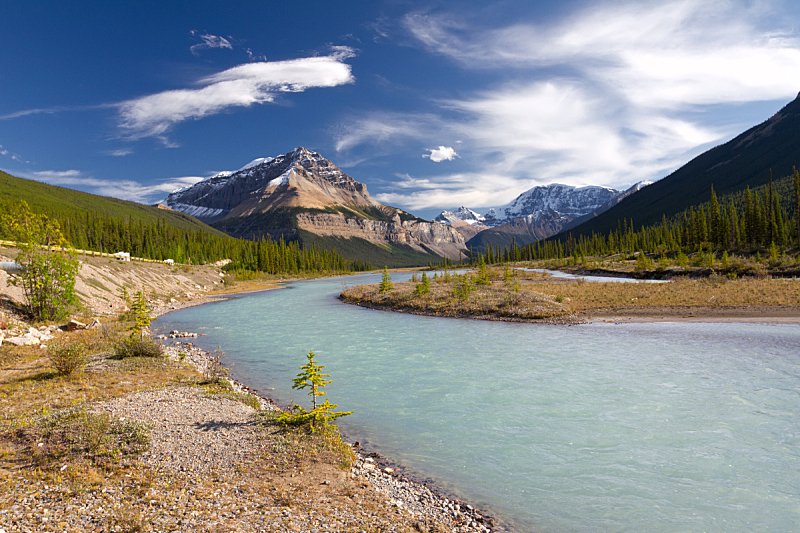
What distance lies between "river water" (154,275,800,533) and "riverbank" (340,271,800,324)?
4935 millimetres

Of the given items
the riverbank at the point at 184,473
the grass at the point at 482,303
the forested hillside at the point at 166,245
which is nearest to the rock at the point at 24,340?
the riverbank at the point at 184,473

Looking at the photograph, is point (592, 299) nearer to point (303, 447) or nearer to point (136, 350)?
point (303, 447)

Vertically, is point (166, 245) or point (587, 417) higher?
point (166, 245)

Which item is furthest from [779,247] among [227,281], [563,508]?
[227,281]

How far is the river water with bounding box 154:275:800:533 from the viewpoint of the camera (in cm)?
879

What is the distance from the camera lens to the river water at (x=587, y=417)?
8.79m

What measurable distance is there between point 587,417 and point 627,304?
29076 millimetres

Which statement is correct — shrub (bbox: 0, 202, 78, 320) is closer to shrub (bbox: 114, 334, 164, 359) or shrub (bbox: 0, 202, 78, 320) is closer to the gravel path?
shrub (bbox: 114, 334, 164, 359)

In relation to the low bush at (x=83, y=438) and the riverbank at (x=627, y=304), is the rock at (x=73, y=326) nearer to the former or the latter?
the low bush at (x=83, y=438)

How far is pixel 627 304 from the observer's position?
37625mm

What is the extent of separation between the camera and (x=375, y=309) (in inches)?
1896

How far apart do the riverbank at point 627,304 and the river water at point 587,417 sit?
493cm

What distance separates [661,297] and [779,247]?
56.3 metres

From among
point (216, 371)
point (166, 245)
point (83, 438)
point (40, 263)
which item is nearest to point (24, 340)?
point (40, 263)
